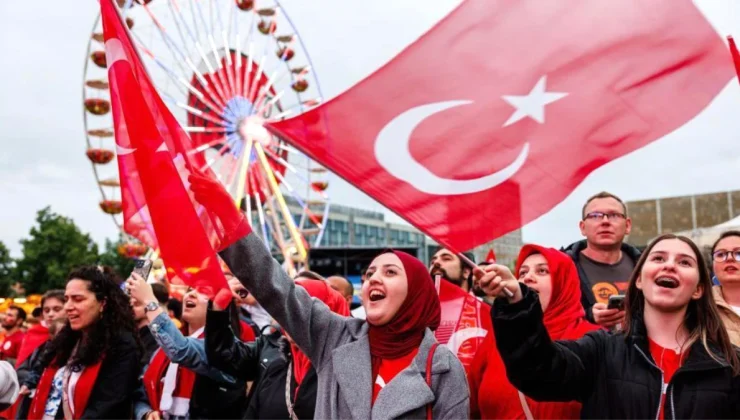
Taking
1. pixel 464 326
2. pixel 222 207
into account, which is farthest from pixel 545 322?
pixel 222 207

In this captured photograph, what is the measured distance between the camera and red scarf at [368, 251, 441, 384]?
305 centimetres

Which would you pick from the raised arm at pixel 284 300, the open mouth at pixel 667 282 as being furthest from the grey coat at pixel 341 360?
the open mouth at pixel 667 282

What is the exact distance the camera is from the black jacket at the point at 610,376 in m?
2.55

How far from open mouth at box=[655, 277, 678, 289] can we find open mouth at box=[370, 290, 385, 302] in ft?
3.26

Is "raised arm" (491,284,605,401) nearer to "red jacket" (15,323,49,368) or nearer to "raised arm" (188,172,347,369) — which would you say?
"raised arm" (188,172,347,369)

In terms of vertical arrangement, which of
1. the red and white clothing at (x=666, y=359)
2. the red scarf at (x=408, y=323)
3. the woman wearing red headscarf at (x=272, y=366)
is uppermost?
the red scarf at (x=408, y=323)

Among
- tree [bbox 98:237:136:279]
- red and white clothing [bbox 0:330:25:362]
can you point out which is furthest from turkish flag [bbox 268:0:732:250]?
tree [bbox 98:237:136:279]

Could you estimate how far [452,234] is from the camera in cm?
342

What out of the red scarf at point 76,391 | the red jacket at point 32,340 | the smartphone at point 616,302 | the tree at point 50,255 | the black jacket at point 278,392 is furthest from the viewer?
the tree at point 50,255

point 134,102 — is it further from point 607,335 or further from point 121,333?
point 607,335

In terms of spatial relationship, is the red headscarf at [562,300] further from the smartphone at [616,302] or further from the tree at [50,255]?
the tree at [50,255]

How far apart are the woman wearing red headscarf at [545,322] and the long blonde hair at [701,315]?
0.51 metres

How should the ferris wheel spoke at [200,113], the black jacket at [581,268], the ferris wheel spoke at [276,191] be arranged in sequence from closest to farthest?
the black jacket at [581,268], the ferris wheel spoke at [200,113], the ferris wheel spoke at [276,191]

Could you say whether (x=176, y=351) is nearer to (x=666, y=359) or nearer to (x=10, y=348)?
(x=666, y=359)
